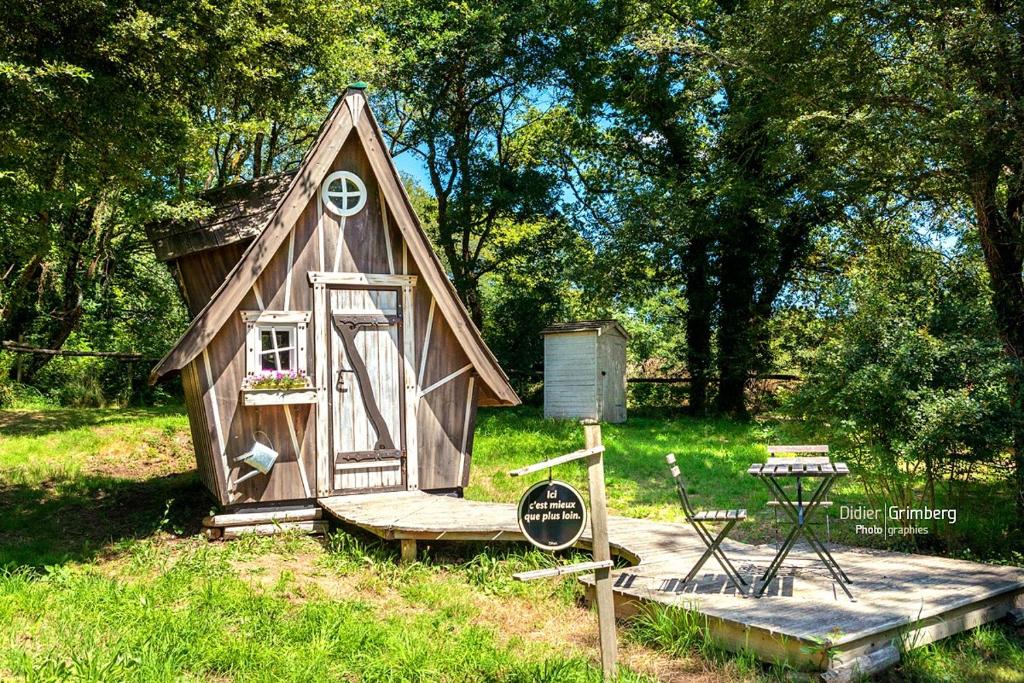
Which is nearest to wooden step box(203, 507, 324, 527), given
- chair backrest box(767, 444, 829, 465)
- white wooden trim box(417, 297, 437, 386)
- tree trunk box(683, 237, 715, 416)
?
white wooden trim box(417, 297, 437, 386)

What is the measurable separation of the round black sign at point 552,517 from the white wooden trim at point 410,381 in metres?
4.58

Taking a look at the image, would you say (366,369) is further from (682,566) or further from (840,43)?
(840,43)

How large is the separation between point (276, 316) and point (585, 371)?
10180 mm

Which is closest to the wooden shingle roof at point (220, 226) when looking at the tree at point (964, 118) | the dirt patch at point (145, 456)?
the dirt patch at point (145, 456)

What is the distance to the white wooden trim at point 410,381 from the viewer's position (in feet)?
29.3

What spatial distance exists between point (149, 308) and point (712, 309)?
14.7m

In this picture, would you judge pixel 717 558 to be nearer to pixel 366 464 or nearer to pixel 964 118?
pixel 366 464

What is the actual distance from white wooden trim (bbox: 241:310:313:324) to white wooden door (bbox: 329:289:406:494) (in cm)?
31

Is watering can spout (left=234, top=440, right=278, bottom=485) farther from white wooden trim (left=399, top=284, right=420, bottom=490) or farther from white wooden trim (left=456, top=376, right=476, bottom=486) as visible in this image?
white wooden trim (left=456, top=376, right=476, bottom=486)

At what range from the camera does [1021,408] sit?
7.03 meters

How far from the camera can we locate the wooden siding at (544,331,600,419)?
17469 millimetres

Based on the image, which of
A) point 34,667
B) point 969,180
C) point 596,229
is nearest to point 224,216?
point 34,667

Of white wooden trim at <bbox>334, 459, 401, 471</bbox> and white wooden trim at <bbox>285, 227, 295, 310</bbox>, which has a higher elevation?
white wooden trim at <bbox>285, 227, 295, 310</bbox>

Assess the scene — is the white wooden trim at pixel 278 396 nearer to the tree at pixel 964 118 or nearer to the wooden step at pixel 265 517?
the wooden step at pixel 265 517
